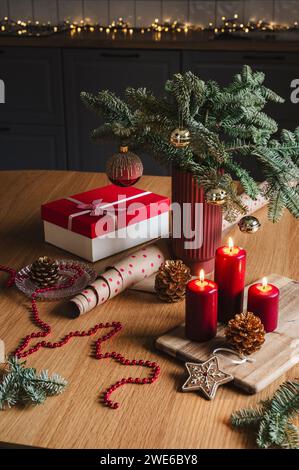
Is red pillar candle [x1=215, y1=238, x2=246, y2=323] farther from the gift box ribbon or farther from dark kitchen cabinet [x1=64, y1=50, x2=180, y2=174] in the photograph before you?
dark kitchen cabinet [x1=64, y1=50, x2=180, y2=174]

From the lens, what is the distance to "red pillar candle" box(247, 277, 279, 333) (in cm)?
119

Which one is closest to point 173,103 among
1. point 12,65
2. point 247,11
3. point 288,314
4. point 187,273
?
point 187,273

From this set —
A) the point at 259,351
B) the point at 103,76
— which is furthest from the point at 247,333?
the point at 103,76

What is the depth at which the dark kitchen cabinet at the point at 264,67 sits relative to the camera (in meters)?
3.29

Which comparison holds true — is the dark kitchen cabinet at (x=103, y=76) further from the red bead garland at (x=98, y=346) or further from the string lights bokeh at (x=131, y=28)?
the red bead garland at (x=98, y=346)

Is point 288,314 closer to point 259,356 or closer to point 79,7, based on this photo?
point 259,356

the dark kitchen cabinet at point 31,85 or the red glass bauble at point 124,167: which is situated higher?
the red glass bauble at point 124,167

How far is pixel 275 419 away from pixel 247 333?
0.19 m

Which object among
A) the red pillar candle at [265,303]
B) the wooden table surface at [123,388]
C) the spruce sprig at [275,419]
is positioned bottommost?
the wooden table surface at [123,388]

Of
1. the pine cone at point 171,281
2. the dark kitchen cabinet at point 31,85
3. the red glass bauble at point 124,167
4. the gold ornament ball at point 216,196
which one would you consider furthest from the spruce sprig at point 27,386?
the dark kitchen cabinet at point 31,85

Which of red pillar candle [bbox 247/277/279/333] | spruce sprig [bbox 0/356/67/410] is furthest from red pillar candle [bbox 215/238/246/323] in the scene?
spruce sprig [bbox 0/356/67/410]

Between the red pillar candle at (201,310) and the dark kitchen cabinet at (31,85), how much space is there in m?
2.54

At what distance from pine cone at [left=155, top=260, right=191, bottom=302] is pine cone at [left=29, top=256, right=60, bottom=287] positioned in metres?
0.21

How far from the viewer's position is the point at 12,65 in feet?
11.5
